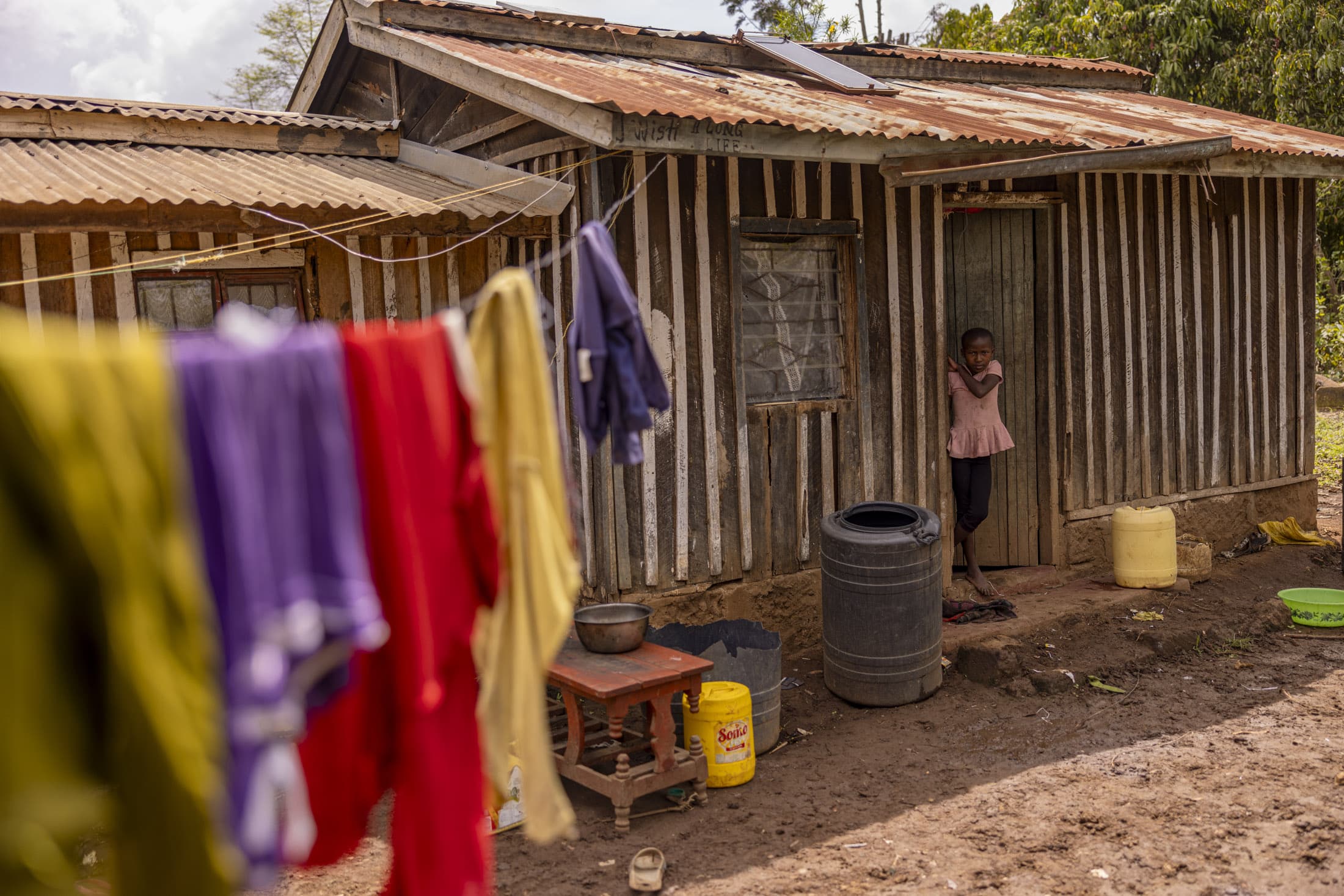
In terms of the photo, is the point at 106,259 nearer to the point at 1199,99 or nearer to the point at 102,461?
the point at 102,461

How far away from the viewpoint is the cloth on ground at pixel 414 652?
209 centimetres

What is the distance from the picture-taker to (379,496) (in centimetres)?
216

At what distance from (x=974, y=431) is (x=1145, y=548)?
5.65 ft

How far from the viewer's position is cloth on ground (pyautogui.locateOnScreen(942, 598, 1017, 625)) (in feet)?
24.9

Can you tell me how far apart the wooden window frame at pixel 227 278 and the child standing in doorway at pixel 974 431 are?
177 inches

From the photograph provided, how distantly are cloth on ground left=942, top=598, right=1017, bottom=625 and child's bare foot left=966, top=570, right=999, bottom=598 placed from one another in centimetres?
14

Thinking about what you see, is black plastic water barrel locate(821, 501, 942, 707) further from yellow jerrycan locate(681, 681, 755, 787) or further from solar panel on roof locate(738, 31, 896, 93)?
solar panel on roof locate(738, 31, 896, 93)

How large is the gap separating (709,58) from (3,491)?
7673 millimetres

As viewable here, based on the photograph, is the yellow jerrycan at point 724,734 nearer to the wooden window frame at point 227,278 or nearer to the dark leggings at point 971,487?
the dark leggings at point 971,487

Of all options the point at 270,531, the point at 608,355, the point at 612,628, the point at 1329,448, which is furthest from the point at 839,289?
the point at 1329,448

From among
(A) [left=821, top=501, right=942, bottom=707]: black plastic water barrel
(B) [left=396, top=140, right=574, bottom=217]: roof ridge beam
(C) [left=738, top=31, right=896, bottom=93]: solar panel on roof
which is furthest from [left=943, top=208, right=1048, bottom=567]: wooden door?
(B) [left=396, top=140, right=574, bottom=217]: roof ridge beam

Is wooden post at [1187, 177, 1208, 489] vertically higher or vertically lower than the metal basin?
higher

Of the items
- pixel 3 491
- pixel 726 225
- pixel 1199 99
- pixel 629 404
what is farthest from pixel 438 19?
pixel 1199 99

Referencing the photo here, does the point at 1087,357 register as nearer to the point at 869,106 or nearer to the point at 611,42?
the point at 869,106
